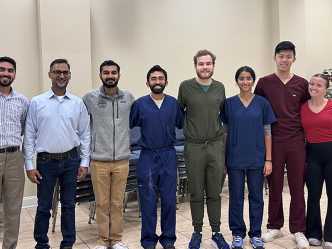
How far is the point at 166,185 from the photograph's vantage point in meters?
2.94

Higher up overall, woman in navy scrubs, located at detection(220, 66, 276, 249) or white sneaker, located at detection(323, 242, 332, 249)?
woman in navy scrubs, located at detection(220, 66, 276, 249)

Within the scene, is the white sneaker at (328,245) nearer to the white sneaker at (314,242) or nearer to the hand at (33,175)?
the white sneaker at (314,242)

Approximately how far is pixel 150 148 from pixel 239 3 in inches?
154

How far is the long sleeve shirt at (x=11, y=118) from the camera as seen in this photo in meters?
2.66

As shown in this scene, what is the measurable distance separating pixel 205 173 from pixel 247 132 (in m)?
0.51

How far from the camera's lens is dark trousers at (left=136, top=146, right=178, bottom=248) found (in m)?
2.93

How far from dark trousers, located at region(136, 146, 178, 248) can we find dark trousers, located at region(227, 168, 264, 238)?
539 millimetres

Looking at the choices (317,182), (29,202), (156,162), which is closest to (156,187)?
(156,162)

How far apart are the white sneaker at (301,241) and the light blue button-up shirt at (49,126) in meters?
2.13

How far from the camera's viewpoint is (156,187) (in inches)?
117

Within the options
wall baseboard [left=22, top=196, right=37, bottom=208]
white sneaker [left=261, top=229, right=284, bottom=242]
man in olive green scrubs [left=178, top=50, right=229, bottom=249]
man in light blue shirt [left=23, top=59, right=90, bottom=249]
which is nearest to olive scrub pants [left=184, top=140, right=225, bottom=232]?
man in olive green scrubs [left=178, top=50, right=229, bottom=249]

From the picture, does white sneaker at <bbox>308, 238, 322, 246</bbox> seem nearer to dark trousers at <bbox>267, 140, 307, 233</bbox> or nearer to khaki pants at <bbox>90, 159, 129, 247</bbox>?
dark trousers at <bbox>267, 140, 307, 233</bbox>

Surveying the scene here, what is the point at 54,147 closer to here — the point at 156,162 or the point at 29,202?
the point at 156,162

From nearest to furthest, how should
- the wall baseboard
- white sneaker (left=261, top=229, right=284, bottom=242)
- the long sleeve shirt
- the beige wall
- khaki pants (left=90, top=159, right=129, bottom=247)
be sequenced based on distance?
the long sleeve shirt → khaki pants (left=90, top=159, right=129, bottom=247) → white sneaker (left=261, top=229, right=284, bottom=242) → the beige wall → the wall baseboard
